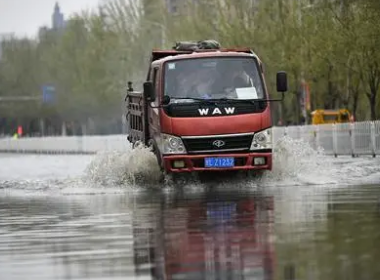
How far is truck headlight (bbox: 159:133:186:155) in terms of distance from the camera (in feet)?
63.8

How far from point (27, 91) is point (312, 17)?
59.1 metres

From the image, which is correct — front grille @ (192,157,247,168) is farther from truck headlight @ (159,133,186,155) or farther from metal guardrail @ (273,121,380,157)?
metal guardrail @ (273,121,380,157)

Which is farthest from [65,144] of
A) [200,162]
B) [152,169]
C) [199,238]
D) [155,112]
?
[199,238]

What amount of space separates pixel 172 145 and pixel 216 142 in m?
0.80

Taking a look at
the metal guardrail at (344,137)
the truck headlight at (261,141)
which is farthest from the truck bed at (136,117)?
the metal guardrail at (344,137)

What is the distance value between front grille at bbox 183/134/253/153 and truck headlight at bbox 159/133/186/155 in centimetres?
9

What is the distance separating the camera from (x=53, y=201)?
18094 mm

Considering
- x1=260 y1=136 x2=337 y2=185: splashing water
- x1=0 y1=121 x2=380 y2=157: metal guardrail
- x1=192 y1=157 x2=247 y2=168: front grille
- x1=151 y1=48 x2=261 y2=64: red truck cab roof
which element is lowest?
x1=0 y1=121 x2=380 y2=157: metal guardrail

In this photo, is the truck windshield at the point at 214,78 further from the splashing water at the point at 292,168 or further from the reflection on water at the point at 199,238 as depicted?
the reflection on water at the point at 199,238

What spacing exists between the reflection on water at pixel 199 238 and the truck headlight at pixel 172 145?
2596 mm

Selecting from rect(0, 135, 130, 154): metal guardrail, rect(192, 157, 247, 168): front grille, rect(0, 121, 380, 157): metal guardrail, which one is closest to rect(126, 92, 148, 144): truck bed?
rect(0, 121, 380, 157): metal guardrail

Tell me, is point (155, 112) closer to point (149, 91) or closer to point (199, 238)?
point (149, 91)

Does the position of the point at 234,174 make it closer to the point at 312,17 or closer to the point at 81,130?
the point at 312,17

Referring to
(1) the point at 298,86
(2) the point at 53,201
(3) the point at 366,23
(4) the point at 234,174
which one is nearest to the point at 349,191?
(4) the point at 234,174
